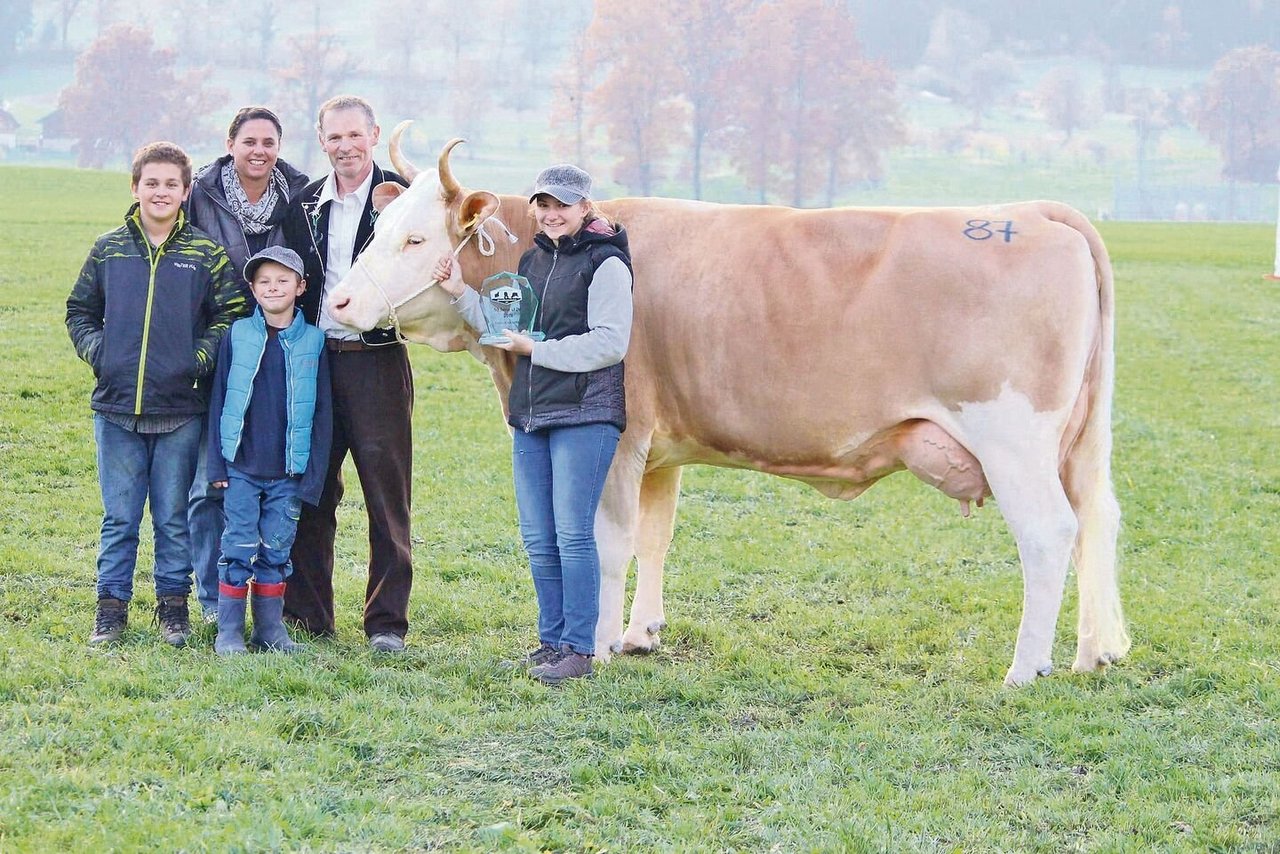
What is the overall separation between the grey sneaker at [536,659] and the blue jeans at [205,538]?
1435mm

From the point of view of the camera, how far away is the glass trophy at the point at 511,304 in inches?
226

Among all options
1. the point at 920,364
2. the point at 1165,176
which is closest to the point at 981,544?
the point at 920,364

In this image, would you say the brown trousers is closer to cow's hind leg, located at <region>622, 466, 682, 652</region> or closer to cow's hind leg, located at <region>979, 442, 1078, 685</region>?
cow's hind leg, located at <region>622, 466, 682, 652</region>

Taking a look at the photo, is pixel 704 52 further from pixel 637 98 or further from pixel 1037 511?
pixel 1037 511

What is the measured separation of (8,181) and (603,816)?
49.7 meters

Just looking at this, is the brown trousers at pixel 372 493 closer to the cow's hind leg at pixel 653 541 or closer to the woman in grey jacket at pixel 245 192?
the woman in grey jacket at pixel 245 192

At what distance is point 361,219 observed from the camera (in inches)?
239

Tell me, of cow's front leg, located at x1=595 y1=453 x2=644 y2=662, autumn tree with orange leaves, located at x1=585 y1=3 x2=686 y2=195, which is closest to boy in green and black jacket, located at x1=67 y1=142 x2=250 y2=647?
cow's front leg, located at x1=595 y1=453 x2=644 y2=662

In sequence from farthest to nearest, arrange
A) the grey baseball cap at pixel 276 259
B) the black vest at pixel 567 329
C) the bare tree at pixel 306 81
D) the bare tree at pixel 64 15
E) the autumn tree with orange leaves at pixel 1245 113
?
1. the bare tree at pixel 64 15
2. the bare tree at pixel 306 81
3. the autumn tree with orange leaves at pixel 1245 113
4. the grey baseball cap at pixel 276 259
5. the black vest at pixel 567 329

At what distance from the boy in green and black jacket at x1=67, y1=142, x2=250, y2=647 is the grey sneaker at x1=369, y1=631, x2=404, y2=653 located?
807 mm

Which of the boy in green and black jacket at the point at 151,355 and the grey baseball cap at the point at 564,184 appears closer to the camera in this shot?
the grey baseball cap at the point at 564,184

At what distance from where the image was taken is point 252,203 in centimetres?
622

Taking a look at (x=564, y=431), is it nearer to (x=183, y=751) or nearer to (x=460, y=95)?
(x=183, y=751)

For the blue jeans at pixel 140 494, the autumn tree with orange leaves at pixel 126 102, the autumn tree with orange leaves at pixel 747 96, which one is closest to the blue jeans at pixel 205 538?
the blue jeans at pixel 140 494
